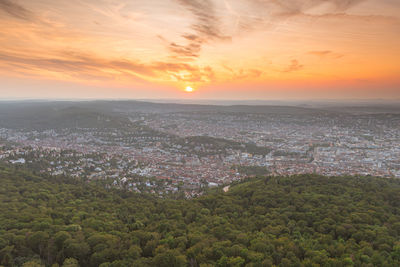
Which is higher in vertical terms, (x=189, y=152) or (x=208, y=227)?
(x=208, y=227)

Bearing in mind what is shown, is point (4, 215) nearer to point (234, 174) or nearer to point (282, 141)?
point (234, 174)

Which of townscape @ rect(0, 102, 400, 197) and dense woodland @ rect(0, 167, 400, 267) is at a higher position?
dense woodland @ rect(0, 167, 400, 267)

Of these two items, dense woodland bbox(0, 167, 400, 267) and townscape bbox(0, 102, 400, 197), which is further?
townscape bbox(0, 102, 400, 197)

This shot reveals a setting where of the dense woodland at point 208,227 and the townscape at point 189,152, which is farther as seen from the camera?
the townscape at point 189,152

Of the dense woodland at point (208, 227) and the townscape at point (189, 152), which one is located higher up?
the dense woodland at point (208, 227)

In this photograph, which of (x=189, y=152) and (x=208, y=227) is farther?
(x=189, y=152)
